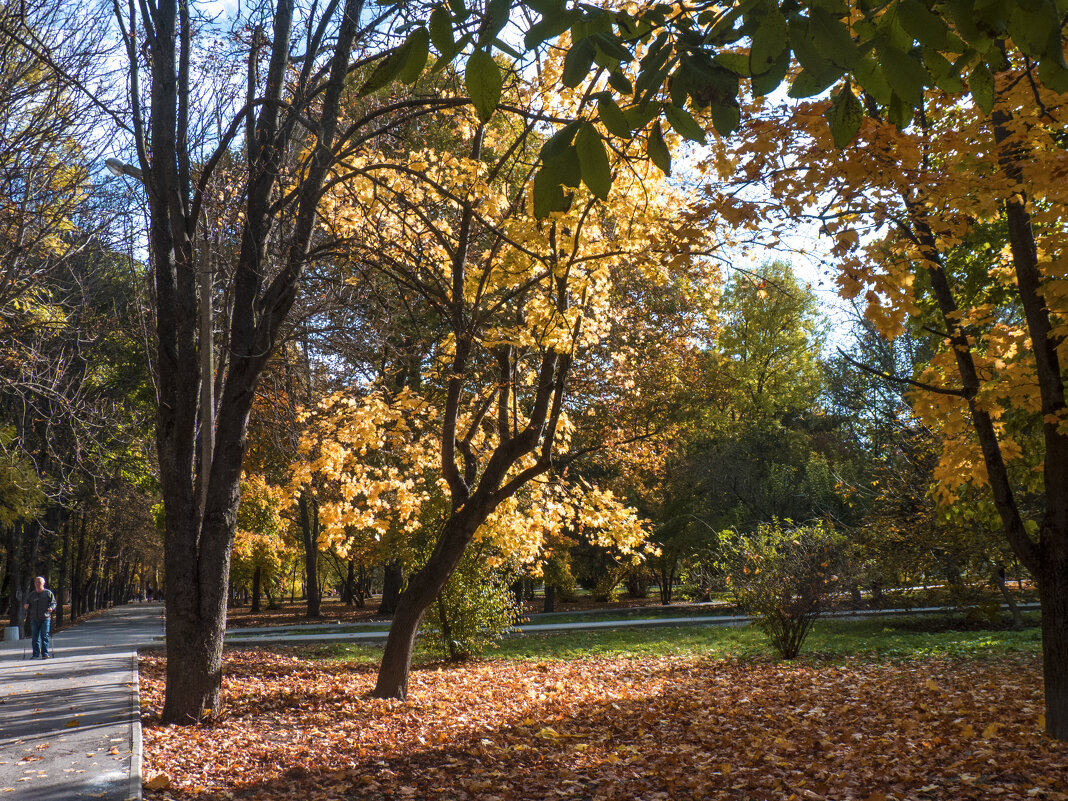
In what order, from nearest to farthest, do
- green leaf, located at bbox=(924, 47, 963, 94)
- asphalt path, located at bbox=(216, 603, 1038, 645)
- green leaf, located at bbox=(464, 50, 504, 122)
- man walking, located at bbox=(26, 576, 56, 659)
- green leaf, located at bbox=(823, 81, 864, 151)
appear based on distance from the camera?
green leaf, located at bbox=(464, 50, 504, 122) → green leaf, located at bbox=(924, 47, 963, 94) → green leaf, located at bbox=(823, 81, 864, 151) → man walking, located at bbox=(26, 576, 56, 659) → asphalt path, located at bbox=(216, 603, 1038, 645)

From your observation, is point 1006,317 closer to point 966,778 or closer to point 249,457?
point 966,778

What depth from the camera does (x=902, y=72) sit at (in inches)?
70.0

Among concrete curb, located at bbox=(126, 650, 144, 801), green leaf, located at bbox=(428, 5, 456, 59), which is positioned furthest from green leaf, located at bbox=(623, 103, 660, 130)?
concrete curb, located at bbox=(126, 650, 144, 801)

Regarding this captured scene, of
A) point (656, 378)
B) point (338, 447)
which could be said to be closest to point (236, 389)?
point (338, 447)

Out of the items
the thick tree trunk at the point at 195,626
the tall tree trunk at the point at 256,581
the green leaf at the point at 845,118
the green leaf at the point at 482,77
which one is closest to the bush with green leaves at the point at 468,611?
the thick tree trunk at the point at 195,626

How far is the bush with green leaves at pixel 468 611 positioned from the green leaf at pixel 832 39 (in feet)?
39.3

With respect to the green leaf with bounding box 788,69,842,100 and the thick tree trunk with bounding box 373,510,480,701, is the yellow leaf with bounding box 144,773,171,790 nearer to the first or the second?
the thick tree trunk with bounding box 373,510,480,701

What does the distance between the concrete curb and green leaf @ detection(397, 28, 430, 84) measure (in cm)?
506

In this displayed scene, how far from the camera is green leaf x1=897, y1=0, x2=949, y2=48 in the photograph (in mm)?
1735

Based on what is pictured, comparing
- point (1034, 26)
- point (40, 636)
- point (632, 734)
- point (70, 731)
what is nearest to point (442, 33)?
point (1034, 26)

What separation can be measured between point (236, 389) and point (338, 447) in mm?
2116

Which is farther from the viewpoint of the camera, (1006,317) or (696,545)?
(696,545)

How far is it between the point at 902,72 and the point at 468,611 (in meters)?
12.3

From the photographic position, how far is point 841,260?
5012 millimetres
